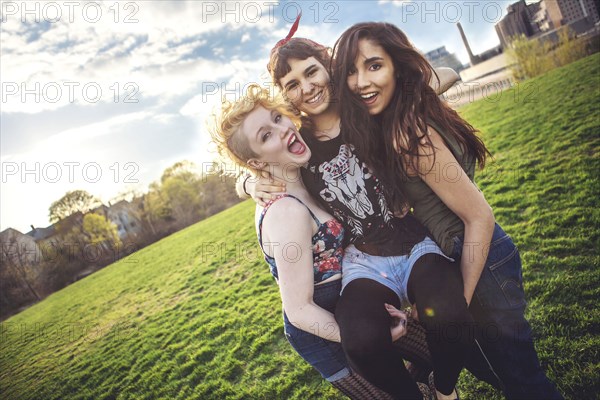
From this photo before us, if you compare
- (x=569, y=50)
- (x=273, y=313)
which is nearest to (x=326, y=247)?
(x=273, y=313)

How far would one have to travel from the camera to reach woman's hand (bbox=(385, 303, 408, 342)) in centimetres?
181

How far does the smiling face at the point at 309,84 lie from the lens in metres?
2.38

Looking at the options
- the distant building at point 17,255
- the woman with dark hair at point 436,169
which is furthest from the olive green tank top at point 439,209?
the distant building at point 17,255

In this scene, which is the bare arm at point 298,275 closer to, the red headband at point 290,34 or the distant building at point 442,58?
the red headband at point 290,34

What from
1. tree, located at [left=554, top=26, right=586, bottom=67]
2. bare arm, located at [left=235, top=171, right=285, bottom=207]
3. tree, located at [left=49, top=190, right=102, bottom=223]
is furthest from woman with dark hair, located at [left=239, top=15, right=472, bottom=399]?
tree, located at [left=49, top=190, right=102, bottom=223]

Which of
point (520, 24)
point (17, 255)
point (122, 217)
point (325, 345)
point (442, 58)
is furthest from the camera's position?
point (442, 58)

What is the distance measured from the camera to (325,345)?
7.04 ft

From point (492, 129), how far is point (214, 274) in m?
10.4

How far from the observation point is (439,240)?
201 cm

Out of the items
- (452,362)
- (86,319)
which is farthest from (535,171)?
(86,319)

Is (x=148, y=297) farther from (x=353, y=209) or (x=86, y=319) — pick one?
(x=353, y=209)

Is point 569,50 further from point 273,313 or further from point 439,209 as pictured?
point 439,209

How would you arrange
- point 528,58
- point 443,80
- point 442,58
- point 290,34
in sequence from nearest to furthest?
point 443,80 < point 290,34 < point 528,58 < point 442,58

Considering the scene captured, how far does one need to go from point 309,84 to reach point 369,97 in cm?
49
